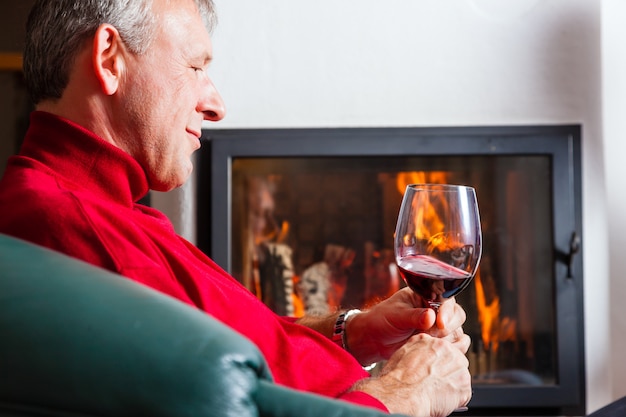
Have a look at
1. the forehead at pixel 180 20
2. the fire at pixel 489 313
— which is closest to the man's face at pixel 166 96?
the forehead at pixel 180 20

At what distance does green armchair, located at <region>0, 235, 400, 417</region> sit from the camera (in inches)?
20.4

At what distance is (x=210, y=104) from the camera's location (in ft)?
4.52

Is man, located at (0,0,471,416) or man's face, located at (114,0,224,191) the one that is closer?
man, located at (0,0,471,416)

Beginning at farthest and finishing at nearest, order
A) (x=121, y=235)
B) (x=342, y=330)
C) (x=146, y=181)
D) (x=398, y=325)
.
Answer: (x=342, y=330) → (x=398, y=325) → (x=146, y=181) → (x=121, y=235)

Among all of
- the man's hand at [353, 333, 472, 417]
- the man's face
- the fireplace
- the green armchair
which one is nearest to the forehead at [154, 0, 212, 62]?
the man's face

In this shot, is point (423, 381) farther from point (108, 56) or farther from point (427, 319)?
point (108, 56)

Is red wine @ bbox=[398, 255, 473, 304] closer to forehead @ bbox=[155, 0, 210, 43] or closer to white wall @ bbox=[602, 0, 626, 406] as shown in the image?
forehead @ bbox=[155, 0, 210, 43]

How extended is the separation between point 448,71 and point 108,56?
145 cm

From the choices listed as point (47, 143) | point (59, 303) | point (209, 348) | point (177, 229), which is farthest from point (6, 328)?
point (177, 229)

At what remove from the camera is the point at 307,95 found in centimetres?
247

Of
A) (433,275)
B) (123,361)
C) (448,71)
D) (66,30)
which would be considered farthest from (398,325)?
(448,71)

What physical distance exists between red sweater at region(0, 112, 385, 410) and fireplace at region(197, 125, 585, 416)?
1.19 meters

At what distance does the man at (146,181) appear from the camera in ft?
3.18

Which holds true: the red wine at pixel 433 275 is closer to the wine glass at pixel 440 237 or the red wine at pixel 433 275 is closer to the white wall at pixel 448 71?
the wine glass at pixel 440 237
